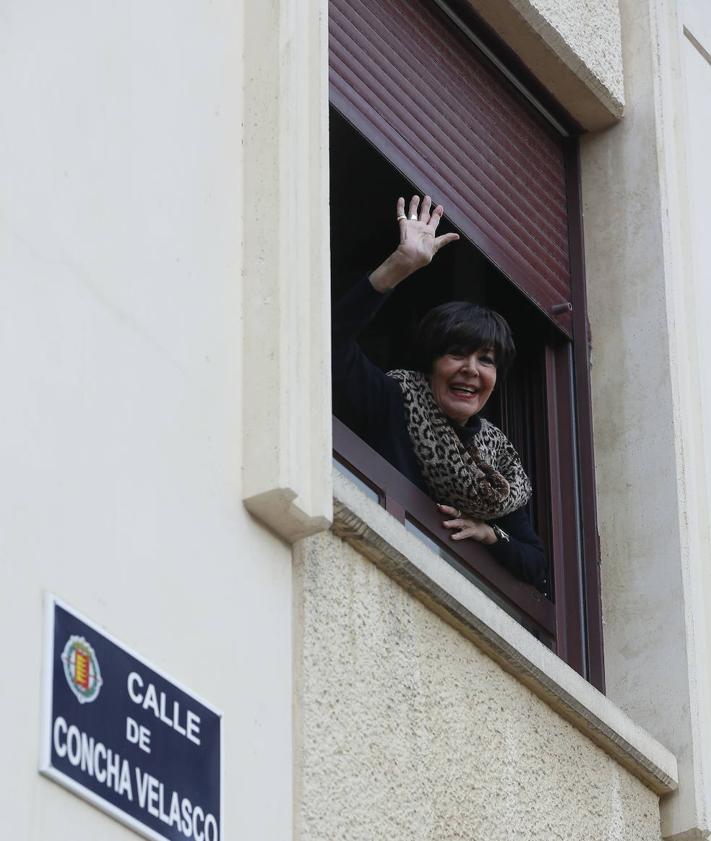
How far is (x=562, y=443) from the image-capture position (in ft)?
26.1

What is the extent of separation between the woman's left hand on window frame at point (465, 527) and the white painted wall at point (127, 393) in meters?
1.67

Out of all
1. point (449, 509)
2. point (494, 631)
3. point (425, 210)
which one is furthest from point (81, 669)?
point (425, 210)

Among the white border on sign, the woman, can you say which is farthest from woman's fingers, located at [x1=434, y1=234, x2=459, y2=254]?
the white border on sign

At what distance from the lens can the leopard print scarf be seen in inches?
279

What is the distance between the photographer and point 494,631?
242 inches

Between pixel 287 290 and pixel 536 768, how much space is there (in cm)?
157

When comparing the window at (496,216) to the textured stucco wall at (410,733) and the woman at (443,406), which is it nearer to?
the woman at (443,406)

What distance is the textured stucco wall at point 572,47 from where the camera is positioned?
320 inches

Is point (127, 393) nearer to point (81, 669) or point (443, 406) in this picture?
point (81, 669)

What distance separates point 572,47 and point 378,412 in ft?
6.19

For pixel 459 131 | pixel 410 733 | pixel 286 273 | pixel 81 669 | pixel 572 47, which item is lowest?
pixel 81 669

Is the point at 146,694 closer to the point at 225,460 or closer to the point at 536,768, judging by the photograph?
the point at 225,460

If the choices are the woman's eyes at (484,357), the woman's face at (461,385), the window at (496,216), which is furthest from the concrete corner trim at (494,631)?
the woman's eyes at (484,357)

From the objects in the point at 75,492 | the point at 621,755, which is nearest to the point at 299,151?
the point at 75,492
